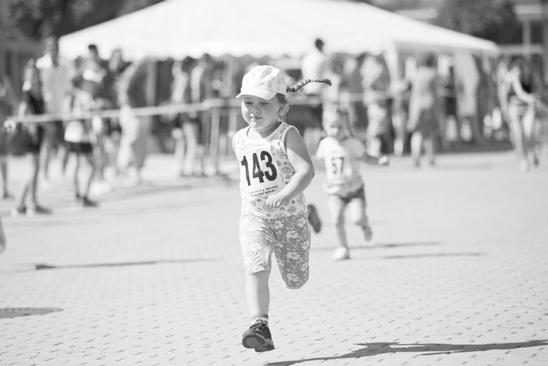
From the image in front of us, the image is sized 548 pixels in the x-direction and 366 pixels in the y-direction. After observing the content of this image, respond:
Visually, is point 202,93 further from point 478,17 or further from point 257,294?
point 478,17

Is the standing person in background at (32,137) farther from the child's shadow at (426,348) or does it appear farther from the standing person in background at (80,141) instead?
the child's shadow at (426,348)

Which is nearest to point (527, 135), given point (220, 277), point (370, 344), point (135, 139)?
point (135, 139)

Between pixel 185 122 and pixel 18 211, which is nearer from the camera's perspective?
pixel 18 211

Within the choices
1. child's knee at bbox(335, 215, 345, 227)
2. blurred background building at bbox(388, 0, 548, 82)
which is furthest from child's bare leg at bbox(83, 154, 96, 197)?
blurred background building at bbox(388, 0, 548, 82)

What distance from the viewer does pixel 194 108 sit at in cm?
1973

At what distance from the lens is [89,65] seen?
58.7 feet

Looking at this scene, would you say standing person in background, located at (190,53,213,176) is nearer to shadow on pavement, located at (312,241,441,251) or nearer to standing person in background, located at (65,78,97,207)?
standing person in background, located at (65,78,97,207)

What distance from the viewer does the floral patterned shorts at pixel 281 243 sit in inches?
251

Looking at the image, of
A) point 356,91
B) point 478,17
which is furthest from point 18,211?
point 478,17

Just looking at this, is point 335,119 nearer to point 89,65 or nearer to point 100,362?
point 100,362

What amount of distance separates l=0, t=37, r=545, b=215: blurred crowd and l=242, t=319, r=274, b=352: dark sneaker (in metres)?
1.71

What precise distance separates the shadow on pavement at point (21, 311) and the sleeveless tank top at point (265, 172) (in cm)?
216

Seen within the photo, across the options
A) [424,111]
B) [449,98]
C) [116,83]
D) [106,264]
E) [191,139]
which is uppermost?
[449,98]

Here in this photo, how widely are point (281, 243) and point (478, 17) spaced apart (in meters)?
47.1
